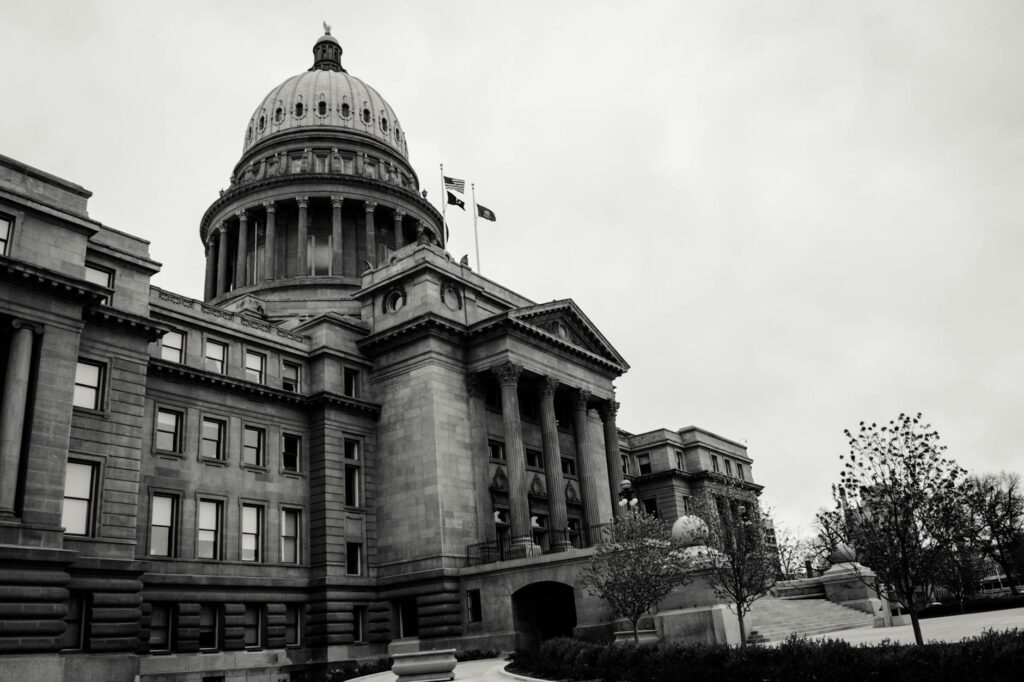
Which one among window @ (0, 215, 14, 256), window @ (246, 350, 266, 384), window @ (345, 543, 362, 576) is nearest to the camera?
window @ (0, 215, 14, 256)

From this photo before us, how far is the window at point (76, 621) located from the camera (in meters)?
29.9

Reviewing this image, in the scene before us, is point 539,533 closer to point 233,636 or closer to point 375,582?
point 375,582

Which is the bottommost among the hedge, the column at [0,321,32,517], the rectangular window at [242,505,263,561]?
the hedge

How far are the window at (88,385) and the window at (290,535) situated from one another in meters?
12.5

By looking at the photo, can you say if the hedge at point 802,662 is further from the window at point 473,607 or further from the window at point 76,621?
the window at point 76,621

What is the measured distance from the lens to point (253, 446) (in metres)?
43.1

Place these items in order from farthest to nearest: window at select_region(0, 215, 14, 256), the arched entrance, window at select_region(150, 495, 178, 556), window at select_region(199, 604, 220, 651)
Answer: the arched entrance < window at select_region(199, 604, 220, 651) < window at select_region(150, 495, 178, 556) < window at select_region(0, 215, 14, 256)

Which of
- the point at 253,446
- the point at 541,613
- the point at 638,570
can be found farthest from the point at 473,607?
the point at 638,570

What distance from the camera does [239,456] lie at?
137 ft

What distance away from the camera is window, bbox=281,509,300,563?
42.6m

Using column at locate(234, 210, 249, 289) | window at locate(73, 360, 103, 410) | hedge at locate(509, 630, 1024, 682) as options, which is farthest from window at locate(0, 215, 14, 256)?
column at locate(234, 210, 249, 289)

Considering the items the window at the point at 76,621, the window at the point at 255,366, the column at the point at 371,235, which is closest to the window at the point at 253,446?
the window at the point at 255,366

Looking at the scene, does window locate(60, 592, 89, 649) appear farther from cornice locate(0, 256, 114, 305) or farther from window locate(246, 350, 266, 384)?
window locate(246, 350, 266, 384)

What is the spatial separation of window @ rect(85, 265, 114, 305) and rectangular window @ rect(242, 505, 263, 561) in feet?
41.2
